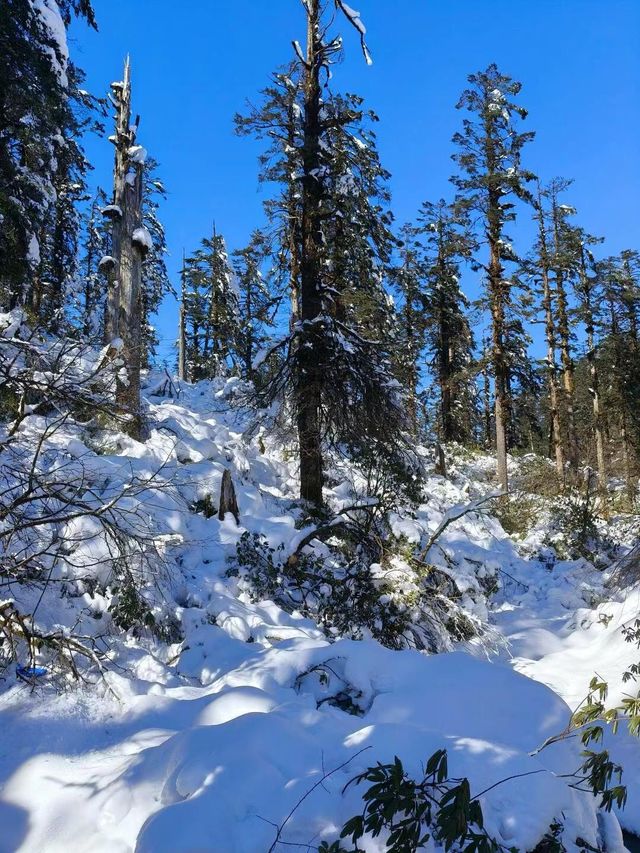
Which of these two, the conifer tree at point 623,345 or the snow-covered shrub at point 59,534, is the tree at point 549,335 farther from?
the snow-covered shrub at point 59,534

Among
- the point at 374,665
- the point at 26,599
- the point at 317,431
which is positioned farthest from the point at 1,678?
the point at 317,431

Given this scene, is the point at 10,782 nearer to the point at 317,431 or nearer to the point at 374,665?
the point at 374,665

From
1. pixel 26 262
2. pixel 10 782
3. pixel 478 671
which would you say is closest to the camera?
pixel 10 782

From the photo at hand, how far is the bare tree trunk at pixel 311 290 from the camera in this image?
967 centimetres

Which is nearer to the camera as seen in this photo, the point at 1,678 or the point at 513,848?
the point at 513,848

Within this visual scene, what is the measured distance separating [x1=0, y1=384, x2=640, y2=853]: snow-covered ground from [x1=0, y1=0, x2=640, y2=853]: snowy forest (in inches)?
0.7

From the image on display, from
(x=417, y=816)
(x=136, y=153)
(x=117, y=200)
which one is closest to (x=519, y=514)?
(x=117, y=200)

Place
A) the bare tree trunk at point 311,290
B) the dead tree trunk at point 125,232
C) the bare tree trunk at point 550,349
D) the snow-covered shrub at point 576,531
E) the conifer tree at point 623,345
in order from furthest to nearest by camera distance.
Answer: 1. the conifer tree at point 623,345
2. the bare tree trunk at point 550,349
3. the snow-covered shrub at point 576,531
4. the dead tree trunk at point 125,232
5. the bare tree trunk at point 311,290

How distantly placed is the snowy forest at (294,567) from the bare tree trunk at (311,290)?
0.20ft

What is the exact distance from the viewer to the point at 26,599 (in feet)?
17.2

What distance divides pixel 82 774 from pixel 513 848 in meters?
2.75

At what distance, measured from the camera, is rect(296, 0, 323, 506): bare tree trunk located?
9672 mm

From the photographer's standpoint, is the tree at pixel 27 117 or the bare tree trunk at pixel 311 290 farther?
the bare tree trunk at pixel 311 290

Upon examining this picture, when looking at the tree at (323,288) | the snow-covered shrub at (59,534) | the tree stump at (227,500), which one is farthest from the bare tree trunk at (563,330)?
the snow-covered shrub at (59,534)
